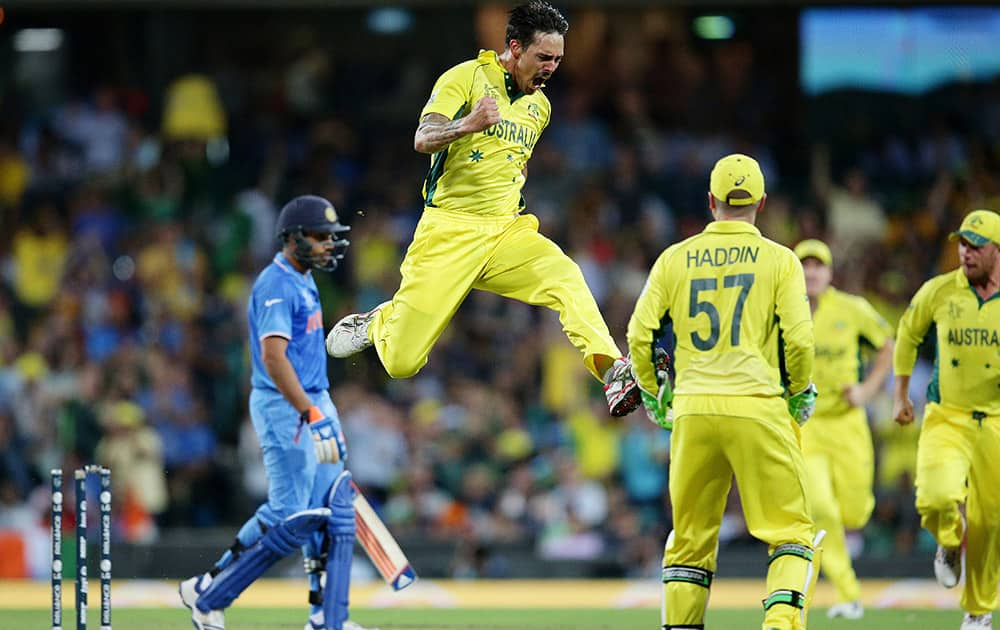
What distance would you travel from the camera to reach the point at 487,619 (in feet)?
39.2

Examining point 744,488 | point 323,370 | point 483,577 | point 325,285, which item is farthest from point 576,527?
point 744,488

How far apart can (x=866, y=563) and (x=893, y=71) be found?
255 inches

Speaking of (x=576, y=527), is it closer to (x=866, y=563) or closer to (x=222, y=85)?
(x=866, y=563)

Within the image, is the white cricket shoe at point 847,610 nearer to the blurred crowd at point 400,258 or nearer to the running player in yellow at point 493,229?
the running player in yellow at point 493,229

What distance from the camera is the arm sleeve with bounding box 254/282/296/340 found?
907 centimetres

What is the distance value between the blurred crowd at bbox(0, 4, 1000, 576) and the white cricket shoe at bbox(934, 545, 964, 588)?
5129 mm


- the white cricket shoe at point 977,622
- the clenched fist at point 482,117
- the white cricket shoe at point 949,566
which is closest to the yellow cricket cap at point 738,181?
the clenched fist at point 482,117

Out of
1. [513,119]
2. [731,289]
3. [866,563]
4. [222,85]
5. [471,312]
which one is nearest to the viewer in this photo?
[731,289]

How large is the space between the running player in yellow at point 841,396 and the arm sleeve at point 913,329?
143cm

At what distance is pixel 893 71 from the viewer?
743 inches

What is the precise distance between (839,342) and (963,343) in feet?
6.62

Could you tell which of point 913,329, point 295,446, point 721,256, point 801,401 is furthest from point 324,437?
point 913,329

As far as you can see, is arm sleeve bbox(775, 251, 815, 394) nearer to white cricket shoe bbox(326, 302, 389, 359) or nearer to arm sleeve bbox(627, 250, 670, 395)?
arm sleeve bbox(627, 250, 670, 395)

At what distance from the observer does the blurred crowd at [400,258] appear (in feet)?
53.0
